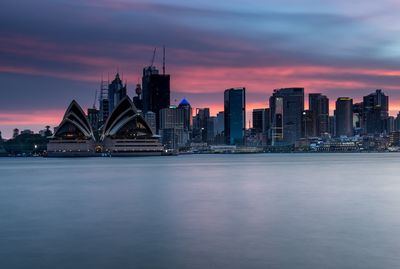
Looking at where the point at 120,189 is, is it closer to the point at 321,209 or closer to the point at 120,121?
the point at 321,209

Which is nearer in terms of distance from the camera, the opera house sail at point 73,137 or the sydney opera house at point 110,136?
the sydney opera house at point 110,136

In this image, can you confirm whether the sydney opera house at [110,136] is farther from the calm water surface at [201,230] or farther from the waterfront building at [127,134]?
the calm water surface at [201,230]

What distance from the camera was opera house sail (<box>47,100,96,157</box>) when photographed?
155m

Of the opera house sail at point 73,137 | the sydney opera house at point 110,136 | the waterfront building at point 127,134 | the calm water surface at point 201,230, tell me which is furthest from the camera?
the opera house sail at point 73,137

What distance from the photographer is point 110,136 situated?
163 metres

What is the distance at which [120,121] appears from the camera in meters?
158

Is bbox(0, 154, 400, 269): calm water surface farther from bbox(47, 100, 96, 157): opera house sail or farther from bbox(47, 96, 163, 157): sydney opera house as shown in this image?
bbox(47, 100, 96, 157): opera house sail

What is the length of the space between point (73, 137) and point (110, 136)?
11686 millimetres

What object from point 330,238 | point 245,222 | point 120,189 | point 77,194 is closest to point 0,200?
point 77,194

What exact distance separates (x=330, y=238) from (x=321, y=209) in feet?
32.5

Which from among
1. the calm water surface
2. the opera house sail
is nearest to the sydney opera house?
the opera house sail

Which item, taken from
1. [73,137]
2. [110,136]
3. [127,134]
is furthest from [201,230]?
[73,137]

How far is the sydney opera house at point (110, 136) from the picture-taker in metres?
155

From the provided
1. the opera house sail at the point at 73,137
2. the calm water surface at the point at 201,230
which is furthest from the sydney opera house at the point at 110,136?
the calm water surface at the point at 201,230
